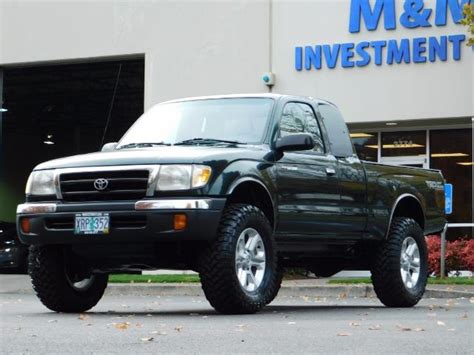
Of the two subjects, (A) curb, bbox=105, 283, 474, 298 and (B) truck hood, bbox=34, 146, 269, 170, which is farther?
(A) curb, bbox=105, 283, 474, 298

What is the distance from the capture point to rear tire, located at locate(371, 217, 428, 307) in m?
11.4

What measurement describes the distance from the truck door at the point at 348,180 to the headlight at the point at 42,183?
9.62 ft

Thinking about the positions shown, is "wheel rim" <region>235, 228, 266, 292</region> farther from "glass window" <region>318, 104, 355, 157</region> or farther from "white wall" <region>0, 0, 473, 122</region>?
"white wall" <region>0, 0, 473, 122</region>

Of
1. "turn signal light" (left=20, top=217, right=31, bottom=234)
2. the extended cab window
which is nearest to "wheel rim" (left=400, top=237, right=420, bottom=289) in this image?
the extended cab window

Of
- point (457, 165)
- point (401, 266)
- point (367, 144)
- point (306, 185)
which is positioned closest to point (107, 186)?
point (306, 185)

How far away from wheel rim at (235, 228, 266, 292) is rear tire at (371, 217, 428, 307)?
221 centimetres

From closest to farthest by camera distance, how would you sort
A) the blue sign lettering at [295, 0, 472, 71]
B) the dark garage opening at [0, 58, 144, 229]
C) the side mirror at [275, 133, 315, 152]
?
the side mirror at [275, 133, 315, 152] → the blue sign lettering at [295, 0, 472, 71] → the dark garage opening at [0, 58, 144, 229]

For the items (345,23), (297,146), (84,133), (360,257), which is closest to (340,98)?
(345,23)

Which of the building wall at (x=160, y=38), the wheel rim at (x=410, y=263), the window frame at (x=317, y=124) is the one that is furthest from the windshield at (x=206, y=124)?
the building wall at (x=160, y=38)

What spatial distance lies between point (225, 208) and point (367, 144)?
1422 cm

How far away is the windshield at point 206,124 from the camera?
33.7ft

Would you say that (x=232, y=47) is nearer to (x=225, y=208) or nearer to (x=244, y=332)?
(x=225, y=208)

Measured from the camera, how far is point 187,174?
9.05 m

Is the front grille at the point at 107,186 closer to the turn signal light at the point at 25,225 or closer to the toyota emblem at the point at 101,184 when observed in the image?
the toyota emblem at the point at 101,184
